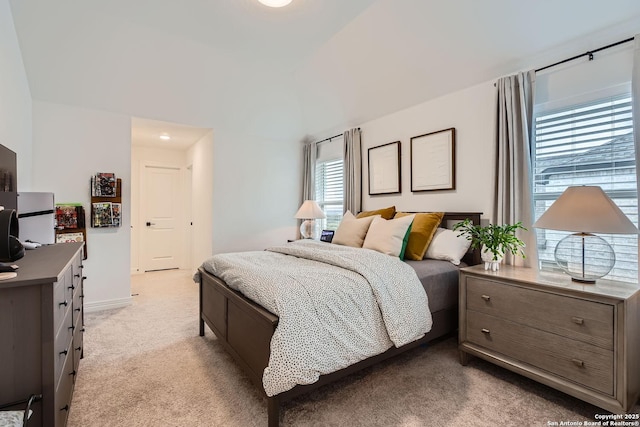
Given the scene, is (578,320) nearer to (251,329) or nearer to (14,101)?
(251,329)

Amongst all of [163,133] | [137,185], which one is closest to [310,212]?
[163,133]

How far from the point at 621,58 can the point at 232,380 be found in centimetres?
342

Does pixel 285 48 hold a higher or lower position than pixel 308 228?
higher

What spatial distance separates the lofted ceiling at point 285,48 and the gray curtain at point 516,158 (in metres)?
0.22

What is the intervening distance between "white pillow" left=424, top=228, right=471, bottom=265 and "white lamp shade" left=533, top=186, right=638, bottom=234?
2.69 feet

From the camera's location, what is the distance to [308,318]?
5.27ft

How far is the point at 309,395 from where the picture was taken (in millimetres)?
1914

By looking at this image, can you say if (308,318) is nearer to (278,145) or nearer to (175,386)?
(175,386)

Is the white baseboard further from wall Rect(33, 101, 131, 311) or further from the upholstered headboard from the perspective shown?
the upholstered headboard

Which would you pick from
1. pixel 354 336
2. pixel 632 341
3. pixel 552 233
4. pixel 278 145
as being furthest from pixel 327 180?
pixel 632 341

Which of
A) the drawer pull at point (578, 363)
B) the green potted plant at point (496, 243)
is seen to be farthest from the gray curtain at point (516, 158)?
the drawer pull at point (578, 363)

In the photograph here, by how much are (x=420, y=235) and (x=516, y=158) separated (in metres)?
1.00

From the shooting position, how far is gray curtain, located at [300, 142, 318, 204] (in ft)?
16.6

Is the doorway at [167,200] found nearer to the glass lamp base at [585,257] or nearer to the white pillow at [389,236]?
the white pillow at [389,236]
